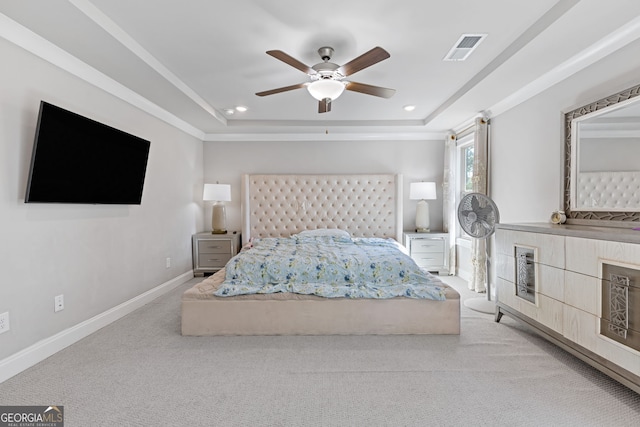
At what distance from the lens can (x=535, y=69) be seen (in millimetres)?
3018

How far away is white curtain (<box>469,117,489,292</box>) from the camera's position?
430cm

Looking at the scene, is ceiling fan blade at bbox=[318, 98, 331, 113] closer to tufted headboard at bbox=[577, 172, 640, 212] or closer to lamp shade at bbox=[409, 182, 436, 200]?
tufted headboard at bbox=[577, 172, 640, 212]

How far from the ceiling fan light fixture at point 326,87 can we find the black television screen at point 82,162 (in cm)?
194

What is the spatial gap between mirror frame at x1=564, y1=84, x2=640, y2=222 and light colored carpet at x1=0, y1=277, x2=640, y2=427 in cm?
114

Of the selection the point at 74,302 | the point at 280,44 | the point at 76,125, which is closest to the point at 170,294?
the point at 74,302

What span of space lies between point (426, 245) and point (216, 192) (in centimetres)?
350

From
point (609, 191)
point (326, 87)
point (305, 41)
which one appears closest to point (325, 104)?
point (326, 87)

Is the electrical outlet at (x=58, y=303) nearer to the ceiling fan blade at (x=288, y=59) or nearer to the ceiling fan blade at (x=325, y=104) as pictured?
the ceiling fan blade at (x=288, y=59)

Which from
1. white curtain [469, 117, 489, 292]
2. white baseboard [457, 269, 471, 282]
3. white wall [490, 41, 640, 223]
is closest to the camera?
white wall [490, 41, 640, 223]

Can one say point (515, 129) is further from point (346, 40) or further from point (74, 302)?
point (74, 302)

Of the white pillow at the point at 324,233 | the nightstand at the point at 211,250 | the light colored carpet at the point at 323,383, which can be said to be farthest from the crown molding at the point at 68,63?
the white pillow at the point at 324,233

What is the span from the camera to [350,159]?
18.6 feet
